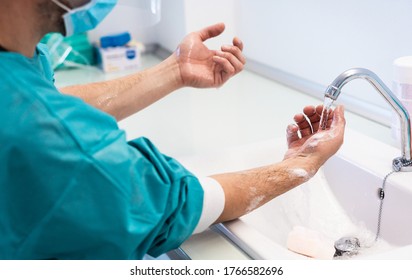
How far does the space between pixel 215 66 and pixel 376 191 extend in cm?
48

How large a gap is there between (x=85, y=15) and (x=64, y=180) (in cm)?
27

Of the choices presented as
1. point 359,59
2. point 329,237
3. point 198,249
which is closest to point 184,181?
point 198,249

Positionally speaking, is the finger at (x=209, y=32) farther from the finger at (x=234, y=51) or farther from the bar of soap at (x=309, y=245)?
the bar of soap at (x=309, y=245)

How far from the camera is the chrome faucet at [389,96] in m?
1.13

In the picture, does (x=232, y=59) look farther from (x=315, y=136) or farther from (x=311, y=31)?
(x=311, y=31)

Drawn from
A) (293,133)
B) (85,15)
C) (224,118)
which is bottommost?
(224,118)

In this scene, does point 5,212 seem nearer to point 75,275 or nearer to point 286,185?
point 75,275

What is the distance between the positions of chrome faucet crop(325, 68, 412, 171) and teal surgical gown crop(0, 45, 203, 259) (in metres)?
0.43

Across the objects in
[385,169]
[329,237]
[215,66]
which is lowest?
[329,237]

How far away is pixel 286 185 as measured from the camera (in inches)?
42.8

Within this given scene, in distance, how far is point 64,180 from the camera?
0.82m

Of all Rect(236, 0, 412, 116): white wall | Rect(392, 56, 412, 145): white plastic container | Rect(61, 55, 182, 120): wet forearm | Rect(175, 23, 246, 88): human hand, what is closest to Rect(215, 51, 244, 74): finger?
Rect(175, 23, 246, 88): human hand

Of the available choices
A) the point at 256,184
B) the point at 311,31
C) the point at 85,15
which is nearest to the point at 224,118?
the point at 311,31

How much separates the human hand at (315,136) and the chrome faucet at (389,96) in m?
0.08
